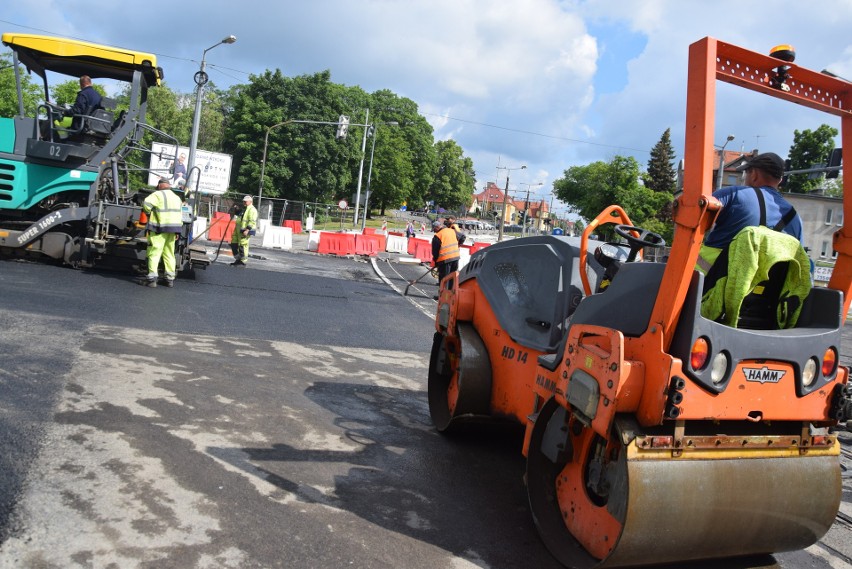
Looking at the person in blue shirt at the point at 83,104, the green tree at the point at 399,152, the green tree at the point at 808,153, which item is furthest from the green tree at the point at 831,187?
the person in blue shirt at the point at 83,104

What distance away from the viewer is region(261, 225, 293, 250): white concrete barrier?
24.5 metres

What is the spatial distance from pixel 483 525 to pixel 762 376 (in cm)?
158

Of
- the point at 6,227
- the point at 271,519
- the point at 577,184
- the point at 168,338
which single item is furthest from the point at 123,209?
the point at 577,184

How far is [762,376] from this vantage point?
10.1 ft

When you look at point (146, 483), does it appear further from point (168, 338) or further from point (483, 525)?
point (168, 338)

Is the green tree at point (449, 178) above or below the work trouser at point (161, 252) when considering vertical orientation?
above

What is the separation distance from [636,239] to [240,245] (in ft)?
43.5

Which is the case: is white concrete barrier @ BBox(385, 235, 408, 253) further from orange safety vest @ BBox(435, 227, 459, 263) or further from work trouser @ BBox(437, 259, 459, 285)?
orange safety vest @ BBox(435, 227, 459, 263)

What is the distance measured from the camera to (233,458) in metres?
4.14

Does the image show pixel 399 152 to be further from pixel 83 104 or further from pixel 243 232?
pixel 83 104

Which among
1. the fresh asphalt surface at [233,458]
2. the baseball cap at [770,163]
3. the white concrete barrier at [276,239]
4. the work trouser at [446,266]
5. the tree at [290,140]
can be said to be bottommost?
the fresh asphalt surface at [233,458]

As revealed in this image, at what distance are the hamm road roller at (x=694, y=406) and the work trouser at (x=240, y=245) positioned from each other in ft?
42.9

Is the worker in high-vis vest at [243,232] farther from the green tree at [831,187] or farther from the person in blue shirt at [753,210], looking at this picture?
the green tree at [831,187]

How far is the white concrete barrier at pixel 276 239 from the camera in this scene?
24.5 m
